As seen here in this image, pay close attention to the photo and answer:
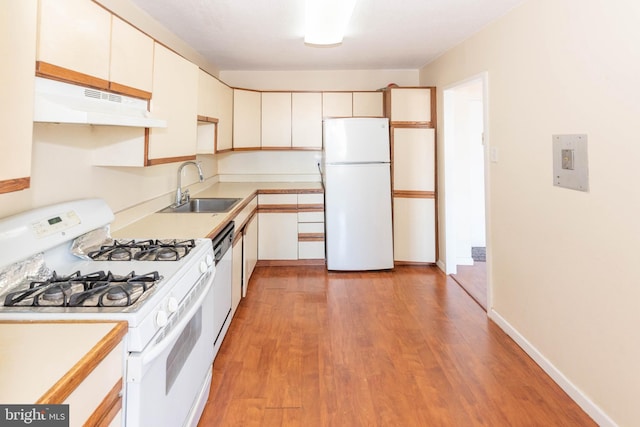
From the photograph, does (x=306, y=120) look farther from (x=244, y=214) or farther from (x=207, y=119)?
(x=244, y=214)

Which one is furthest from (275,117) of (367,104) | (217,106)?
(367,104)

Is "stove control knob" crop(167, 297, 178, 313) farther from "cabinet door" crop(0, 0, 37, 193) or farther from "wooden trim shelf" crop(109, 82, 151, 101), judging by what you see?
"wooden trim shelf" crop(109, 82, 151, 101)

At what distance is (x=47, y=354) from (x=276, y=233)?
10.9ft

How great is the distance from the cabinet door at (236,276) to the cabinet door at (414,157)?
2.12 metres

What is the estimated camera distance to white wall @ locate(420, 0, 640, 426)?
1594 mm

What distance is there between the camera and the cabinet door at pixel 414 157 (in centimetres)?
412

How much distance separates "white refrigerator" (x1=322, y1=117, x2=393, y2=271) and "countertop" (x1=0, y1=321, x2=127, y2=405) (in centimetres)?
313

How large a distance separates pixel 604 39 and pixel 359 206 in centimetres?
262

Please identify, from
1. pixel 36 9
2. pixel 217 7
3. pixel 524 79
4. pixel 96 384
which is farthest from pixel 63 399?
pixel 524 79

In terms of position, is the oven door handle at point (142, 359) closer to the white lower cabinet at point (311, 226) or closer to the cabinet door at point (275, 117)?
the white lower cabinet at point (311, 226)

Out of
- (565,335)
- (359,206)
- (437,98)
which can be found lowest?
(565,335)

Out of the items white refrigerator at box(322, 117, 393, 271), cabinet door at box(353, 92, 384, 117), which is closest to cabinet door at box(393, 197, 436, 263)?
white refrigerator at box(322, 117, 393, 271)

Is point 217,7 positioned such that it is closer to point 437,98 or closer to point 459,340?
point 437,98

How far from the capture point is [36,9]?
3.53ft
